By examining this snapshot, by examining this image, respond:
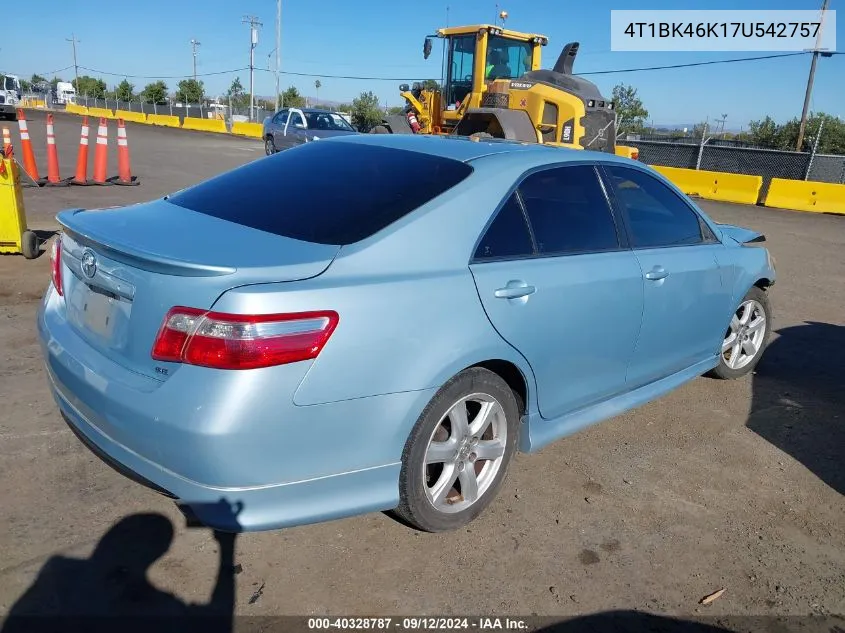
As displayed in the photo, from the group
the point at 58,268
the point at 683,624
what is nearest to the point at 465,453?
the point at 683,624

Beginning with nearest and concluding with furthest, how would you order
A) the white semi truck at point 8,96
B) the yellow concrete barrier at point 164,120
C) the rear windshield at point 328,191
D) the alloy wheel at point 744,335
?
the rear windshield at point 328,191 → the alloy wheel at point 744,335 → the white semi truck at point 8,96 → the yellow concrete barrier at point 164,120

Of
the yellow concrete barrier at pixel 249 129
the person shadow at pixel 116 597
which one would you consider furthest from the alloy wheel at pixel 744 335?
the yellow concrete barrier at pixel 249 129

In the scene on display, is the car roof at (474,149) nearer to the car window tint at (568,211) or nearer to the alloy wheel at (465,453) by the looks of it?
the car window tint at (568,211)

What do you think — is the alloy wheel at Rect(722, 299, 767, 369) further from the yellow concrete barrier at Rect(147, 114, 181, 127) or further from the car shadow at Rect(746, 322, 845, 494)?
the yellow concrete barrier at Rect(147, 114, 181, 127)

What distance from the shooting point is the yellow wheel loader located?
12.7m

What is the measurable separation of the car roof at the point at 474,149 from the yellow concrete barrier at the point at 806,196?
1544 centimetres

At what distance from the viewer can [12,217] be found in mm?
6590

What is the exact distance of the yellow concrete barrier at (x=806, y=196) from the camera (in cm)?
1633

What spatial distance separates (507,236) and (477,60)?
38.2 feet

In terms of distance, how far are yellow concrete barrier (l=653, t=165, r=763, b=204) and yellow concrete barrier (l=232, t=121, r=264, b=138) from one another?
1010 inches

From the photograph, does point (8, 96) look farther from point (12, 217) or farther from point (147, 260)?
point (147, 260)

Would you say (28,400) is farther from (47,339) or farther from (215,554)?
(215,554)

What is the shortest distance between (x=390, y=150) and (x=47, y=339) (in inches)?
69.8

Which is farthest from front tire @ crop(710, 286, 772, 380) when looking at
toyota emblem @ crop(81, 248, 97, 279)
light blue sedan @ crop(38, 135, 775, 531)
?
toyota emblem @ crop(81, 248, 97, 279)
